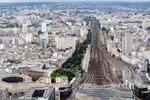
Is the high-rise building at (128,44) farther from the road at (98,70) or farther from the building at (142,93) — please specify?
the building at (142,93)

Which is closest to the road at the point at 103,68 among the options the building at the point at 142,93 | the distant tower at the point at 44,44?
the building at the point at 142,93

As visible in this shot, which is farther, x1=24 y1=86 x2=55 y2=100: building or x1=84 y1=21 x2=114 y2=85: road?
x1=84 y1=21 x2=114 y2=85: road

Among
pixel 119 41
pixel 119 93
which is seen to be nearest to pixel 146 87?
pixel 119 93

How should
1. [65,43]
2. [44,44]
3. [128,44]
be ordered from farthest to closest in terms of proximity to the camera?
[44,44], [65,43], [128,44]

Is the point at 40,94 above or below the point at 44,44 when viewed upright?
above

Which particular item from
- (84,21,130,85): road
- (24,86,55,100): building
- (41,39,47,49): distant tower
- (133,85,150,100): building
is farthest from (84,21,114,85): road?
(24,86,55,100): building

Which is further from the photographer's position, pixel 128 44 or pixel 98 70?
pixel 128 44

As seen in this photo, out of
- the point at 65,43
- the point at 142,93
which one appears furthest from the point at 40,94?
the point at 65,43

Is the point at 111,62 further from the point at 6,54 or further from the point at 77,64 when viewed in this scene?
the point at 6,54

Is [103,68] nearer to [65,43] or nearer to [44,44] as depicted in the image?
[65,43]

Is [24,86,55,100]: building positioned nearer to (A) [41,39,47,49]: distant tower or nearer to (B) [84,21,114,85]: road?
(B) [84,21,114,85]: road

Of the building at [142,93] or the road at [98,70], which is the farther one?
the road at [98,70]
